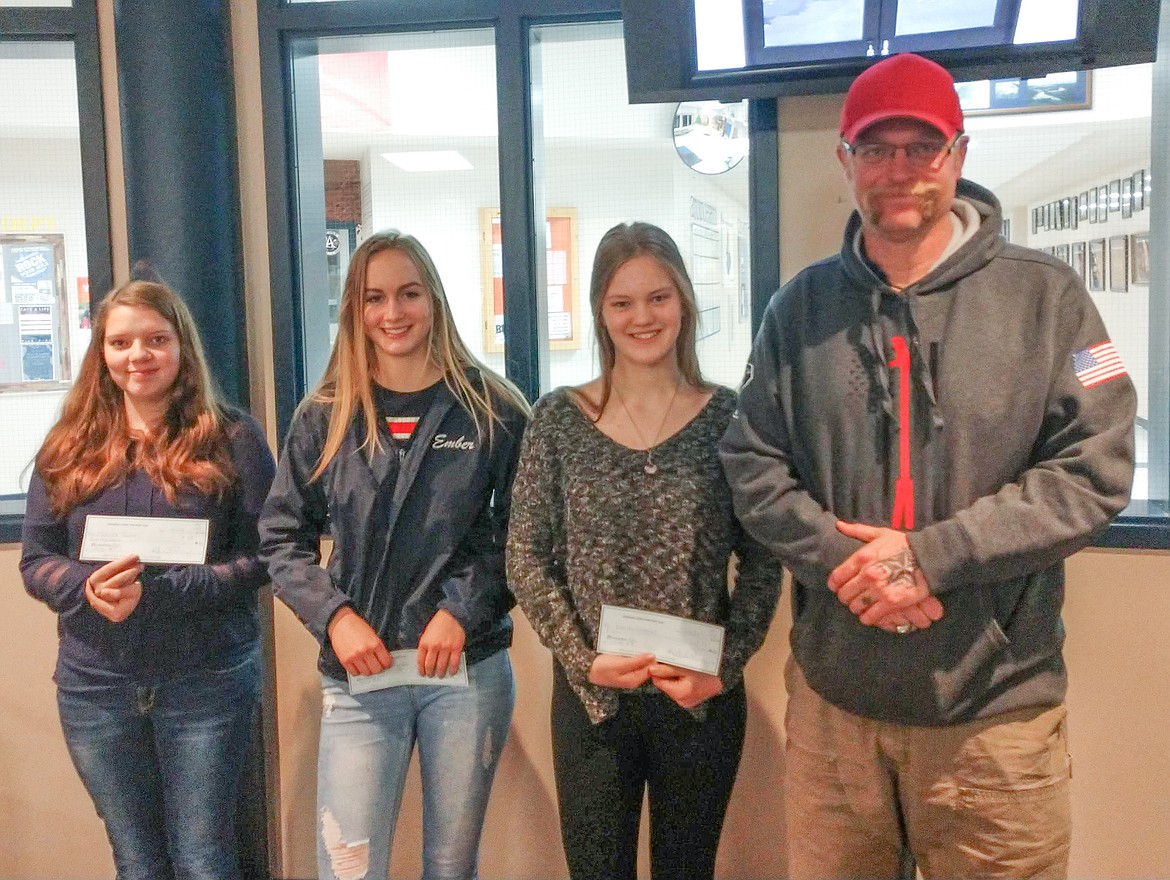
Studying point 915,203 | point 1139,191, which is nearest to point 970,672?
point 915,203

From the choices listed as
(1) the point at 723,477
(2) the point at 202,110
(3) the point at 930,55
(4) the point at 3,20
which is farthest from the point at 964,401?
(4) the point at 3,20

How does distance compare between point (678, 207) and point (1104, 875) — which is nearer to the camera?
point (1104, 875)

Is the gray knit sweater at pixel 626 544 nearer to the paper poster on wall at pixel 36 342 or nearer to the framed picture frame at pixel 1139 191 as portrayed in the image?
the framed picture frame at pixel 1139 191

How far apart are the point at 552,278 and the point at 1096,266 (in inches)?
52.2

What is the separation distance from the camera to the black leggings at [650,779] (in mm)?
1701

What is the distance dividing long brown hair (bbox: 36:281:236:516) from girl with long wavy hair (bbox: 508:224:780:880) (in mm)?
690

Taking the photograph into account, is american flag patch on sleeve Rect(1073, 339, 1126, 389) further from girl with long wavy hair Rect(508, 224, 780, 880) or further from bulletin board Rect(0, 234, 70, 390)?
bulletin board Rect(0, 234, 70, 390)

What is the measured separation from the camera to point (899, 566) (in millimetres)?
1419

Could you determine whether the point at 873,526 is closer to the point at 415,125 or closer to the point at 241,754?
the point at 241,754

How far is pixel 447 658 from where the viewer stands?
1.82m

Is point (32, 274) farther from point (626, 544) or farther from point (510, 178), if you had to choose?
point (626, 544)

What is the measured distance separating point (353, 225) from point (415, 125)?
1.04 feet

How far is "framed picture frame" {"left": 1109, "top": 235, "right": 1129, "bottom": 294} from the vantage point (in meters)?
2.31

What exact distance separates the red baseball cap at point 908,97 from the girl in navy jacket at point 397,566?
0.89 meters
